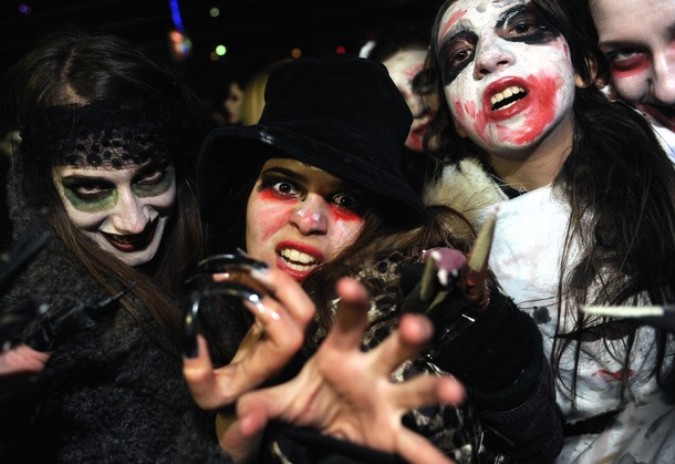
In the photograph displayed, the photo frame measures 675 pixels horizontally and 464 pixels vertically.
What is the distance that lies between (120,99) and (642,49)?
1419 mm

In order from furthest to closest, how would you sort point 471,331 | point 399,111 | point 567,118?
point 567,118 → point 399,111 → point 471,331

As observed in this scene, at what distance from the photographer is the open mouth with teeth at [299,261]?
4.97 feet

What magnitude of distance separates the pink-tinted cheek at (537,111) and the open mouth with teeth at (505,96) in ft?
0.12

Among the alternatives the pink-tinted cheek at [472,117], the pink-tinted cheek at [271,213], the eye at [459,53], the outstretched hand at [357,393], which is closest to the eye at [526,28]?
the eye at [459,53]

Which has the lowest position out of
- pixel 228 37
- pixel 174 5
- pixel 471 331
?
pixel 228 37

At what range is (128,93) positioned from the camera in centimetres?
163

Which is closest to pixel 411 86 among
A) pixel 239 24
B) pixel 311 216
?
pixel 311 216

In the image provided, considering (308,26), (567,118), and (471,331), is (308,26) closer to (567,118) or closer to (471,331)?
(567,118)

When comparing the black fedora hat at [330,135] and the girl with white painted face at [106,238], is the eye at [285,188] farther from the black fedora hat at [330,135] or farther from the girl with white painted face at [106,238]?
the girl with white painted face at [106,238]

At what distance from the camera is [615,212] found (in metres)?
1.61

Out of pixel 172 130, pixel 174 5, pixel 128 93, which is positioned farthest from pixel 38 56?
pixel 174 5

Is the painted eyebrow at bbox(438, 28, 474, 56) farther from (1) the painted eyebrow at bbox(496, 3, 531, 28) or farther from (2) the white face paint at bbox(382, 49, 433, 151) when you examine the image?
(2) the white face paint at bbox(382, 49, 433, 151)

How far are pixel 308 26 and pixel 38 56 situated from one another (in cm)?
496

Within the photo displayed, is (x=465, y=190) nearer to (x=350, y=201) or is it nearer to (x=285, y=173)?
(x=350, y=201)
